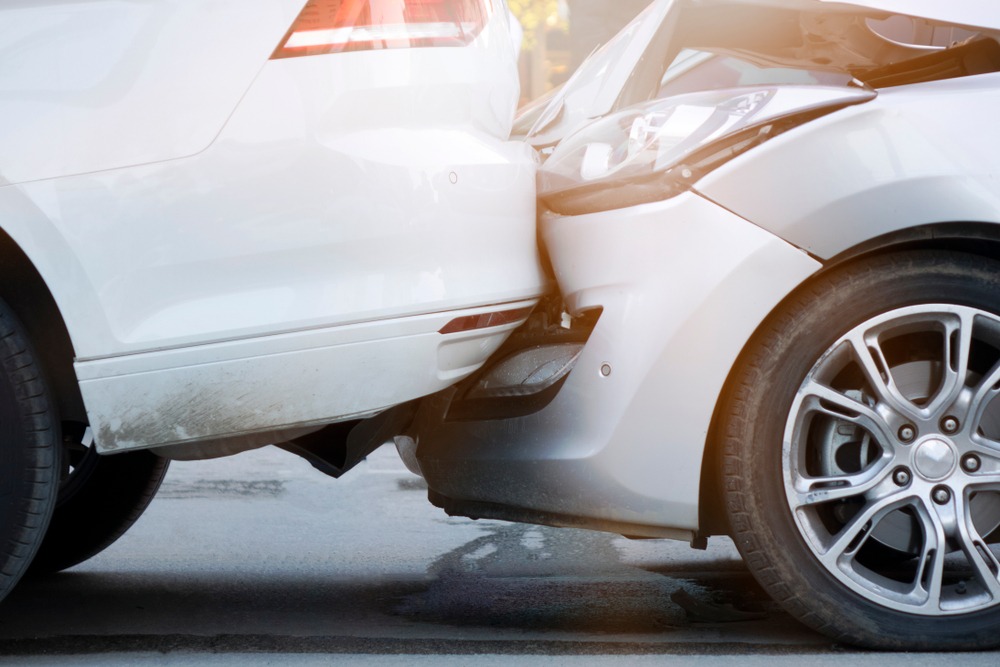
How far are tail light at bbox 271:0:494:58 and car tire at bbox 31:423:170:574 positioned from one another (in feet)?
5.39

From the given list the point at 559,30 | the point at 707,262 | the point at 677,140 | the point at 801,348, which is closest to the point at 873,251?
the point at 801,348

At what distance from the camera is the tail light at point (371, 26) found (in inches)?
108

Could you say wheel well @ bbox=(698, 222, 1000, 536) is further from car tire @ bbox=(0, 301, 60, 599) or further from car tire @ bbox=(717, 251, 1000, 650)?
car tire @ bbox=(0, 301, 60, 599)

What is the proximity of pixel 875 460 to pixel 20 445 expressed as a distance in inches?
72.8

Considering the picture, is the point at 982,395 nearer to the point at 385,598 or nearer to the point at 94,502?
the point at 385,598

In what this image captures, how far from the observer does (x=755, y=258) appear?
2777 millimetres

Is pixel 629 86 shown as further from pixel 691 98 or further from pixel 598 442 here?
pixel 598 442

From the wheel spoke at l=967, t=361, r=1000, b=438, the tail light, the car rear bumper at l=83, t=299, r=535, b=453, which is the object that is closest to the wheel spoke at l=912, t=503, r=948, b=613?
the wheel spoke at l=967, t=361, r=1000, b=438

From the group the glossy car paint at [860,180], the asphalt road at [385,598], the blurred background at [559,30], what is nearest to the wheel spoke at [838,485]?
the asphalt road at [385,598]

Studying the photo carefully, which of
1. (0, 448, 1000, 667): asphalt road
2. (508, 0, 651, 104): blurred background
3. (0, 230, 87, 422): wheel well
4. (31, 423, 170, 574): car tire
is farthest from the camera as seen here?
(508, 0, 651, 104): blurred background

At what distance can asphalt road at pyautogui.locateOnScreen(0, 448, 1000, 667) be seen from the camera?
9.56 ft

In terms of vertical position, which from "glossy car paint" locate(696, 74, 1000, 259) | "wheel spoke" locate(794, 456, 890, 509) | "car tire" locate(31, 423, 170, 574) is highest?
"glossy car paint" locate(696, 74, 1000, 259)

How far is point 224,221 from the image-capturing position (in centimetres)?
271

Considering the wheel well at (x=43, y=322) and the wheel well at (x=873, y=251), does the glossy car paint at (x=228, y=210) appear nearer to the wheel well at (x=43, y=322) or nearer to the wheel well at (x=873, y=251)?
the wheel well at (x=43, y=322)
